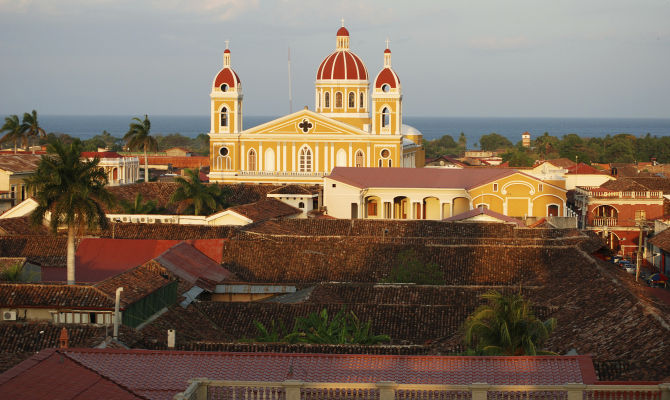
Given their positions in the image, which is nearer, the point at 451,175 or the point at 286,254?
the point at 286,254

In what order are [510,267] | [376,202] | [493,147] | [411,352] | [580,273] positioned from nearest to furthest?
[411,352]
[580,273]
[510,267]
[376,202]
[493,147]

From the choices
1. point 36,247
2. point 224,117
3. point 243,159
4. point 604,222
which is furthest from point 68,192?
point 224,117

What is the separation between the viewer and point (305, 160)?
66625 millimetres

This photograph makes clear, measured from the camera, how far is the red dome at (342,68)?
228ft

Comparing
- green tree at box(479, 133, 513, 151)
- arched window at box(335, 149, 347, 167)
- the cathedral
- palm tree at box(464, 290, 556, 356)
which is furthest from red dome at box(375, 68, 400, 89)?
green tree at box(479, 133, 513, 151)

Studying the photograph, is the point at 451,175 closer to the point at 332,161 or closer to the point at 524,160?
the point at 332,161

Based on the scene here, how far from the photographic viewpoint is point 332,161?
66062 mm

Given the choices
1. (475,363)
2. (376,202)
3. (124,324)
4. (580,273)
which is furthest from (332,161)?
(475,363)

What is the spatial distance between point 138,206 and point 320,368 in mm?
36826

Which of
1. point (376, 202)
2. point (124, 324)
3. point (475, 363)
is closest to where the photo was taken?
point (475, 363)

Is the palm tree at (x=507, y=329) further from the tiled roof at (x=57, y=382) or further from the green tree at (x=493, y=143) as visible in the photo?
the green tree at (x=493, y=143)

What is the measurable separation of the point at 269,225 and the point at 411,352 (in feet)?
78.7

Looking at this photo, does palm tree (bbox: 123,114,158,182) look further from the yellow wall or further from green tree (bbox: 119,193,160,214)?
the yellow wall

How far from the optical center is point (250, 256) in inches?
1535
